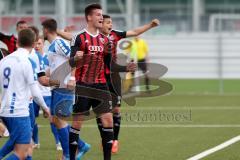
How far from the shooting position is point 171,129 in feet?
59.7

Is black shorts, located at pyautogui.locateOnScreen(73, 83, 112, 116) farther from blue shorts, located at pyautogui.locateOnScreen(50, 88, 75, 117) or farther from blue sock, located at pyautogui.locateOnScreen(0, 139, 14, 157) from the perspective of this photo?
blue sock, located at pyautogui.locateOnScreen(0, 139, 14, 157)

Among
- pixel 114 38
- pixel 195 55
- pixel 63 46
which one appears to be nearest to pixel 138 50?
pixel 195 55

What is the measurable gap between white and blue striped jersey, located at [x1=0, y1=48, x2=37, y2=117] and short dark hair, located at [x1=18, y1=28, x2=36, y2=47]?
150 mm

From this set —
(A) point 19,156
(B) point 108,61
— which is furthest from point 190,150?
(A) point 19,156

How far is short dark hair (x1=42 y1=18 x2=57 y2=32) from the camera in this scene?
45.1 ft

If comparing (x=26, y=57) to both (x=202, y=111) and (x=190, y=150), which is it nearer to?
(x=190, y=150)

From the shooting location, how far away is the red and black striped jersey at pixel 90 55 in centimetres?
1223

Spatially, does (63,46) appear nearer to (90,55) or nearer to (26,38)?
(90,55)

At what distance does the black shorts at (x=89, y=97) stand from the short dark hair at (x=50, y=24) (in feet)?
5.31

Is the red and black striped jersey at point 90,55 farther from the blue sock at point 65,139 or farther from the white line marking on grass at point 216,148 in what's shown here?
the white line marking on grass at point 216,148

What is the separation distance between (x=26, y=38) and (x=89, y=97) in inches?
88.4

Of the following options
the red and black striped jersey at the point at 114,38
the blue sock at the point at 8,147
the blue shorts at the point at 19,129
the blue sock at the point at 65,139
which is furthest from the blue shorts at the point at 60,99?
the blue shorts at the point at 19,129

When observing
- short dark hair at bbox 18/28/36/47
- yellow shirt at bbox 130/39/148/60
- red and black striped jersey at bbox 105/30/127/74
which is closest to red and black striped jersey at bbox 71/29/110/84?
red and black striped jersey at bbox 105/30/127/74

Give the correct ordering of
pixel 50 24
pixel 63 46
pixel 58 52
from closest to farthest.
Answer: pixel 63 46
pixel 58 52
pixel 50 24
